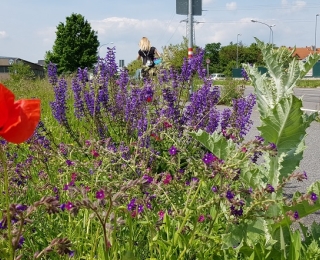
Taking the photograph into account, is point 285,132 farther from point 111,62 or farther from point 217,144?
point 111,62

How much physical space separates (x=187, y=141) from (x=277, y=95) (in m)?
1.83

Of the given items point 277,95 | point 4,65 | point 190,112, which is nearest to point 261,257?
point 277,95

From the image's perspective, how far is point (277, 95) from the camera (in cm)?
250

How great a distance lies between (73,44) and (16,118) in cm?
6411

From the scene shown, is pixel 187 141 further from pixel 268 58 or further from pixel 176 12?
pixel 176 12

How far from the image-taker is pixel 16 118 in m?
1.08

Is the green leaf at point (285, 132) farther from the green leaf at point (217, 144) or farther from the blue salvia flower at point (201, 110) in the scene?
the blue salvia flower at point (201, 110)

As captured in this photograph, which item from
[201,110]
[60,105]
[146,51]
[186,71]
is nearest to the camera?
[201,110]

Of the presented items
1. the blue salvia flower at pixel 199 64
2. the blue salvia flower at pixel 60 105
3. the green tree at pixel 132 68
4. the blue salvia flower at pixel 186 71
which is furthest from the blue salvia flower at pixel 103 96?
the green tree at pixel 132 68

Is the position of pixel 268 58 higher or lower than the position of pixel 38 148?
higher

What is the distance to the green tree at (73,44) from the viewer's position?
63031 mm

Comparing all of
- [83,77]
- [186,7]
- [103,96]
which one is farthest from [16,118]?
Result: [186,7]

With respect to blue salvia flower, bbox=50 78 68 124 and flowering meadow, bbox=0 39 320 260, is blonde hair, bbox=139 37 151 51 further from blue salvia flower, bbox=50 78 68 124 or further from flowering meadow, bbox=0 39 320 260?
flowering meadow, bbox=0 39 320 260

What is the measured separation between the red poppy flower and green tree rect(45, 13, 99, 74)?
2476 inches
